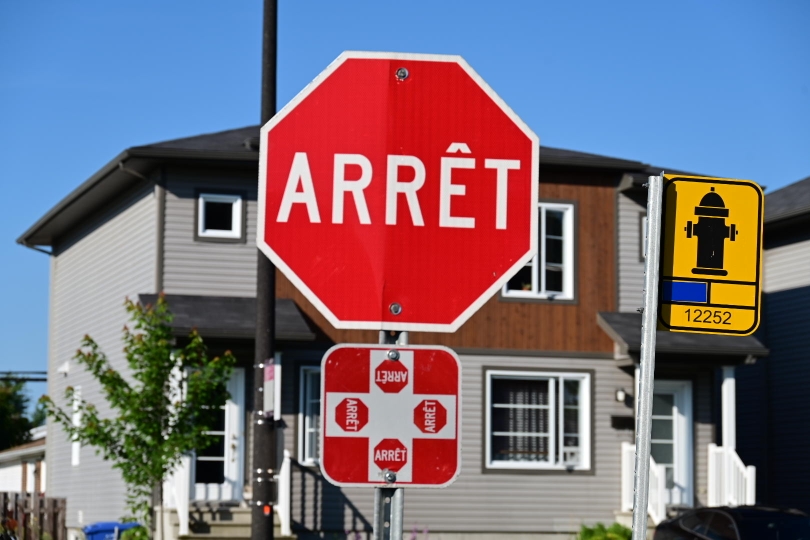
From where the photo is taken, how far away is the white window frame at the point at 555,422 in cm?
2272

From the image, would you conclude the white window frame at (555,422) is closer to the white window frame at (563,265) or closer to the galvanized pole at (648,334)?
the white window frame at (563,265)

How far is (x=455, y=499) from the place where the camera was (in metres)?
22.6

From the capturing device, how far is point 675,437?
23.5 meters

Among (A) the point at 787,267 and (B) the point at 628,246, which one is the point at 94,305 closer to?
(B) the point at 628,246

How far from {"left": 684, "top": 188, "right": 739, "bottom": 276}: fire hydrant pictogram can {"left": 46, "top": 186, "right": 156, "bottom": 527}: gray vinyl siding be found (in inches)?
736

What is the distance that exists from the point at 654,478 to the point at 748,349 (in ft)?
9.35

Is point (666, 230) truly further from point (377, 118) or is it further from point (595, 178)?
point (595, 178)

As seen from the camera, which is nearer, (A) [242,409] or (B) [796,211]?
(A) [242,409]

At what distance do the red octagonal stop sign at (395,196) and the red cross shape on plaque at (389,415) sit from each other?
101mm

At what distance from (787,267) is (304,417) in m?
10.6

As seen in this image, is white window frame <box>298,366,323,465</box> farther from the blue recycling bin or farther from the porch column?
the porch column

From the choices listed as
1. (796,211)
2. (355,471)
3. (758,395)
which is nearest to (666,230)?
(355,471)

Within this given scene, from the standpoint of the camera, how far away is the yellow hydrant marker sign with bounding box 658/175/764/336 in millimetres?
3924

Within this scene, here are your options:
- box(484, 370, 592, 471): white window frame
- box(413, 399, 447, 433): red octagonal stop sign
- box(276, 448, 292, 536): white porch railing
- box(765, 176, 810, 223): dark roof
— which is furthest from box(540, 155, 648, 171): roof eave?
box(413, 399, 447, 433): red octagonal stop sign
